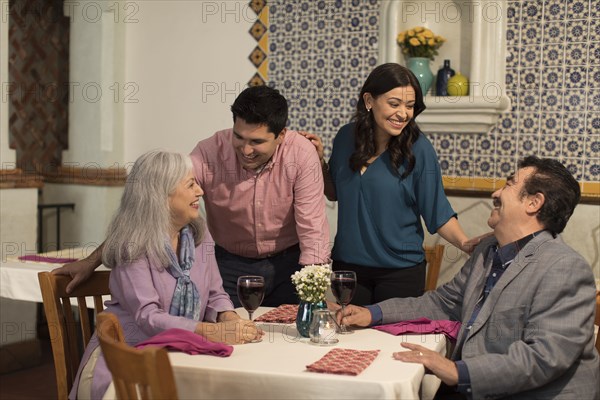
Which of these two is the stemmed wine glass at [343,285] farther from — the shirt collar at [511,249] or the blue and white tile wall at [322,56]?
the blue and white tile wall at [322,56]

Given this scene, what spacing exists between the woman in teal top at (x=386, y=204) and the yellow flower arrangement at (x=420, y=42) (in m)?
1.62

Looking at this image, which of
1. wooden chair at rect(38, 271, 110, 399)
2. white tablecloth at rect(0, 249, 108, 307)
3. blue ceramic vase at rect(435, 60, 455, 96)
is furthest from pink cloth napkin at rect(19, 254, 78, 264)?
blue ceramic vase at rect(435, 60, 455, 96)

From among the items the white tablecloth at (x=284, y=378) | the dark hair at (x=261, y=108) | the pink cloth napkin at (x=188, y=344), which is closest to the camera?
the white tablecloth at (x=284, y=378)

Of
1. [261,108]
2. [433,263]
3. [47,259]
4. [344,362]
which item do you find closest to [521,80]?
[433,263]

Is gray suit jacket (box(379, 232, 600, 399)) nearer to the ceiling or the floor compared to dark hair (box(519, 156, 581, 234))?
nearer to the floor

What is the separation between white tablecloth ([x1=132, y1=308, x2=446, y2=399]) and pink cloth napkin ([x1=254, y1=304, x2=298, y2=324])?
335 millimetres

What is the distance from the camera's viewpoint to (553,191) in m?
2.30

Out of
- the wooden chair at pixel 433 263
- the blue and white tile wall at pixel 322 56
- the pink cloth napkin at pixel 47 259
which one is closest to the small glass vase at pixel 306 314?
the wooden chair at pixel 433 263

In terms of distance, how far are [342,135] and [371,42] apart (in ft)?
5.85

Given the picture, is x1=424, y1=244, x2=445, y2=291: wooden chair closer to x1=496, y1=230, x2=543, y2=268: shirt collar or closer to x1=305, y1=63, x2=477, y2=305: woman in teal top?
x1=305, y1=63, x2=477, y2=305: woman in teal top

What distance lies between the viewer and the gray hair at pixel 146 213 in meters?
2.30

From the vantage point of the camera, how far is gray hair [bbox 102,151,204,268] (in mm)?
2297

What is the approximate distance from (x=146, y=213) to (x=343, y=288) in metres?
0.58

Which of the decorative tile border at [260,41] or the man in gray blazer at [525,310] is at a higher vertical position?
the decorative tile border at [260,41]
